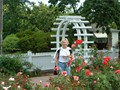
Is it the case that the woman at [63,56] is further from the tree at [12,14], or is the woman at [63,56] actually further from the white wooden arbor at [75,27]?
the tree at [12,14]

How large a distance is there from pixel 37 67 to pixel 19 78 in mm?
9960

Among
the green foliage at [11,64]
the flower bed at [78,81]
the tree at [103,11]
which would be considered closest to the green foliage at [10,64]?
the green foliage at [11,64]

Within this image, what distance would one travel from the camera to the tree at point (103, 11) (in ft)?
71.8

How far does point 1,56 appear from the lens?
582 inches

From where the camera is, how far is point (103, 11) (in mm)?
22062

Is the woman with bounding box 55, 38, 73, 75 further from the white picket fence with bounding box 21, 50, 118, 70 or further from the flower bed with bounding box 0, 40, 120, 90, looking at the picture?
the white picket fence with bounding box 21, 50, 118, 70

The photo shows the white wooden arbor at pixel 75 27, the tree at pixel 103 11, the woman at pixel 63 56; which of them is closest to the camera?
the woman at pixel 63 56

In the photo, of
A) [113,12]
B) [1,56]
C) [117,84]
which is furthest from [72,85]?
[113,12]

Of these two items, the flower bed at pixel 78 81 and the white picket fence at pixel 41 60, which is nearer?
the flower bed at pixel 78 81

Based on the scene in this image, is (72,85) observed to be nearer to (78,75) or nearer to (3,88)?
(78,75)

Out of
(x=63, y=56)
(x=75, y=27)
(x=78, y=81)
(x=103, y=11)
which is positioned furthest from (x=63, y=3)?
(x=78, y=81)

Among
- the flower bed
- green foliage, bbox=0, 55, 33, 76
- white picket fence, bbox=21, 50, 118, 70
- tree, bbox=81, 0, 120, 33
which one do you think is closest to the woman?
the flower bed

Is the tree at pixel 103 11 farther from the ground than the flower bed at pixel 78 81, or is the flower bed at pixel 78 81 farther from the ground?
the tree at pixel 103 11

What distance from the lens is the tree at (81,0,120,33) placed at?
2188 cm
